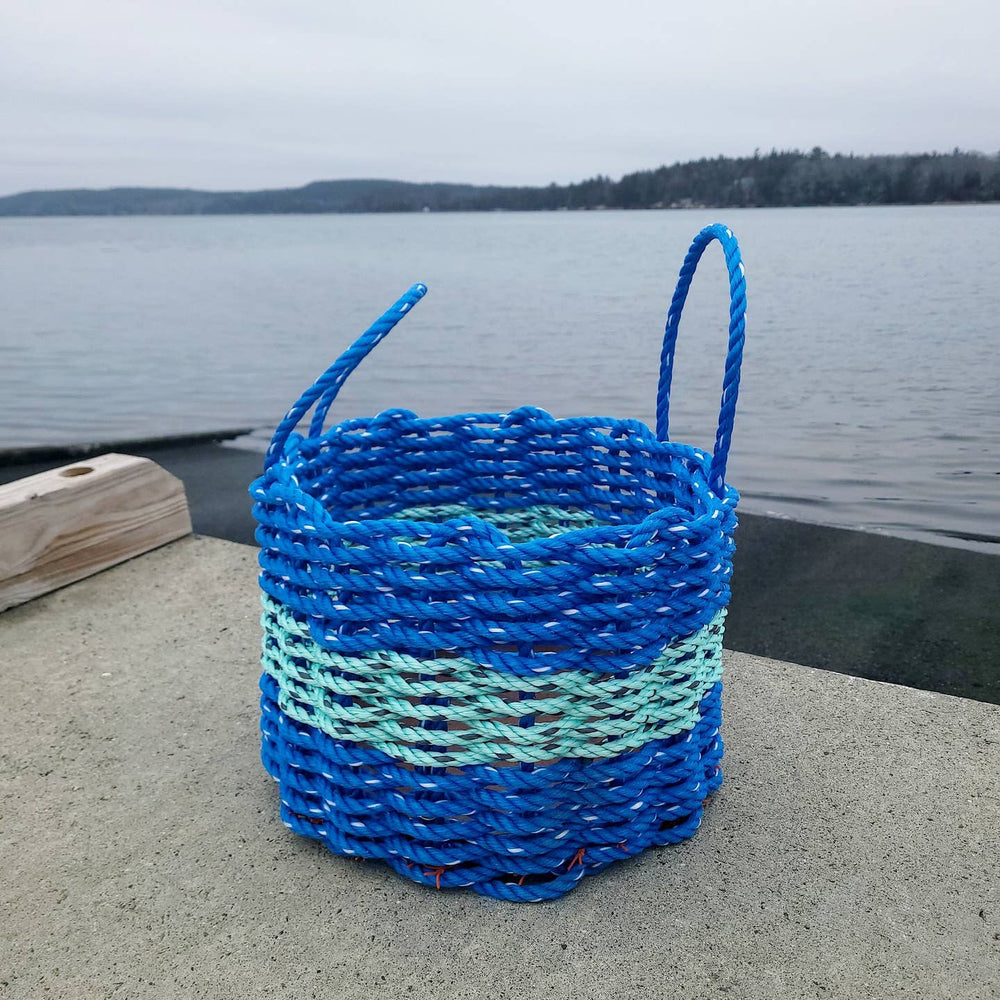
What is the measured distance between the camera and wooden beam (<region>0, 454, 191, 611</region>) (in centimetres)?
229

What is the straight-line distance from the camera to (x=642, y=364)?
8484mm

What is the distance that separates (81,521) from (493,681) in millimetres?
1630

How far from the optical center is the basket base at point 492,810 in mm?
1271

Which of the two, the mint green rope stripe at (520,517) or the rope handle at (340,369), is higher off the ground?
the rope handle at (340,369)

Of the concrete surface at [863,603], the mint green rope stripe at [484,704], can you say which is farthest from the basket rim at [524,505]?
the concrete surface at [863,603]

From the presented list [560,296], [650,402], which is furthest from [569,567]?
[560,296]

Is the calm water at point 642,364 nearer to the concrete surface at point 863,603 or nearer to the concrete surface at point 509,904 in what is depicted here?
the concrete surface at point 863,603

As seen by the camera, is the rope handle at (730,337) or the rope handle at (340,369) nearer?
the rope handle at (730,337)

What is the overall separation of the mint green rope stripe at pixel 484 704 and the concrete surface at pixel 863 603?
987 mm

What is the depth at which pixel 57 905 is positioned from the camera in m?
1.32

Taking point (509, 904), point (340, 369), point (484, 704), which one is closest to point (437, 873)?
point (509, 904)

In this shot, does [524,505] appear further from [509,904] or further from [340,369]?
[509,904]

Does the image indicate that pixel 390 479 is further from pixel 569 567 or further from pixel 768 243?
pixel 768 243

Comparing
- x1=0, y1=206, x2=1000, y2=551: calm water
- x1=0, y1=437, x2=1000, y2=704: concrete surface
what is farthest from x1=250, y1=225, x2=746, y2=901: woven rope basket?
x1=0, y1=206, x2=1000, y2=551: calm water
